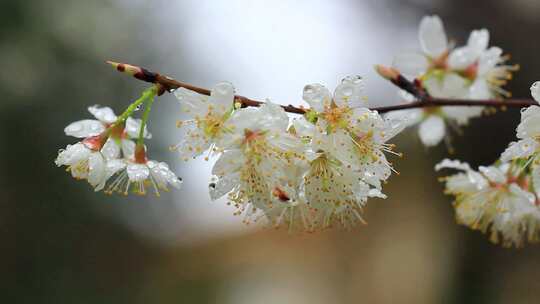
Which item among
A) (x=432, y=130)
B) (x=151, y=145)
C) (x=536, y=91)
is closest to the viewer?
(x=536, y=91)

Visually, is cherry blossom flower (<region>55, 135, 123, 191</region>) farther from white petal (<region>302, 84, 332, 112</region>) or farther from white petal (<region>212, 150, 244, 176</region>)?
white petal (<region>302, 84, 332, 112</region>)

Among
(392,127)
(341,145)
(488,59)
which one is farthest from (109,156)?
(488,59)

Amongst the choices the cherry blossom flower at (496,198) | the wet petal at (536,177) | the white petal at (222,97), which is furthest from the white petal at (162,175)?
the wet petal at (536,177)

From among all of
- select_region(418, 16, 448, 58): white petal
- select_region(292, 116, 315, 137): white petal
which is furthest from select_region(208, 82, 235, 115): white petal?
select_region(418, 16, 448, 58): white petal

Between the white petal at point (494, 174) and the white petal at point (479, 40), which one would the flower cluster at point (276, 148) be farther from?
the white petal at point (479, 40)

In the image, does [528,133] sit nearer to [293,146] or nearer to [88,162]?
[293,146]
